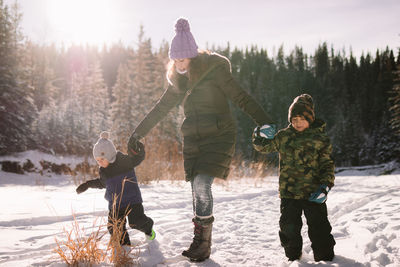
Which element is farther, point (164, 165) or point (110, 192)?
point (164, 165)

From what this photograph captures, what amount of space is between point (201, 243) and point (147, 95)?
29147 millimetres

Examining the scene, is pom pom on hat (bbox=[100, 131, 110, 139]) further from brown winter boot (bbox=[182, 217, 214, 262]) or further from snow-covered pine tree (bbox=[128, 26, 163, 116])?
snow-covered pine tree (bbox=[128, 26, 163, 116])

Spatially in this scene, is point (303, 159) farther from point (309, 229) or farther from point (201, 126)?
point (201, 126)

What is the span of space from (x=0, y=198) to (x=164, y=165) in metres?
4.06

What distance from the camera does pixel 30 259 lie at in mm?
2520

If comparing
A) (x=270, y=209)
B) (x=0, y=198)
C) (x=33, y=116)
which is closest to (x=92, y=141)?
(x=33, y=116)

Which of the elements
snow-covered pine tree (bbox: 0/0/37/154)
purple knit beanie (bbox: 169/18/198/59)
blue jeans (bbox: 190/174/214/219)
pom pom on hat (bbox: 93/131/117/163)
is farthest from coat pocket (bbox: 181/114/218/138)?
snow-covered pine tree (bbox: 0/0/37/154)

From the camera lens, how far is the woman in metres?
2.70

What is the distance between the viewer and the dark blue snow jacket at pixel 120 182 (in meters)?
3.15

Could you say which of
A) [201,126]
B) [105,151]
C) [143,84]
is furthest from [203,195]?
[143,84]

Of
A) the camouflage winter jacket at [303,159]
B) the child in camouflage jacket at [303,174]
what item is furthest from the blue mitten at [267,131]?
the camouflage winter jacket at [303,159]

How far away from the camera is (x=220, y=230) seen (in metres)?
3.92

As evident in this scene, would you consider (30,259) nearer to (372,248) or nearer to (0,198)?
(372,248)

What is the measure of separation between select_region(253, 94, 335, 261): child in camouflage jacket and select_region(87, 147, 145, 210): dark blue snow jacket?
139cm
